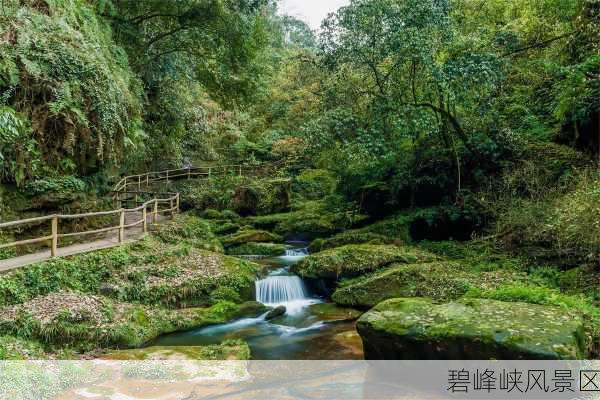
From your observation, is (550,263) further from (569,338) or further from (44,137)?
(44,137)

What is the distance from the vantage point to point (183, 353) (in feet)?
23.8

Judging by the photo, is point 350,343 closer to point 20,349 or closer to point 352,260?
point 352,260

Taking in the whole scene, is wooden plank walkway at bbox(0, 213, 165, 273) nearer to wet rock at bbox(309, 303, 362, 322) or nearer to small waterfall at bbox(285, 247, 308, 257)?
small waterfall at bbox(285, 247, 308, 257)

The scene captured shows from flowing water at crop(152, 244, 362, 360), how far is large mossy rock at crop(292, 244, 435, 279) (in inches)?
28.6

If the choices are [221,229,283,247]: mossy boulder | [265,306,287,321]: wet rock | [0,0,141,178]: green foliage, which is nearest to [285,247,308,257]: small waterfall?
[221,229,283,247]: mossy boulder

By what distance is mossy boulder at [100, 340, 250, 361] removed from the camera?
706cm

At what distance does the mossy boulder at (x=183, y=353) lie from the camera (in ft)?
23.2

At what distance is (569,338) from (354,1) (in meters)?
10.1

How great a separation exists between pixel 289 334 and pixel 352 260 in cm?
307

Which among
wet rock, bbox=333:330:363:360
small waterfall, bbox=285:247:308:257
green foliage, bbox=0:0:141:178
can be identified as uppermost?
green foliage, bbox=0:0:141:178

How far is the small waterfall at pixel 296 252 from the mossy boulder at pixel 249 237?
1927 mm

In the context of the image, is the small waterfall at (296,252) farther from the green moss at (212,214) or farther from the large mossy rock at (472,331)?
the large mossy rock at (472,331)

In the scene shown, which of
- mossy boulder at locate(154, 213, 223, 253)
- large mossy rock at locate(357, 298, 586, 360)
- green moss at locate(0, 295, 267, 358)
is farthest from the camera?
mossy boulder at locate(154, 213, 223, 253)

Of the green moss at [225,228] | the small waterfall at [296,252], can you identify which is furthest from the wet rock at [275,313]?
the green moss at [225,228]
